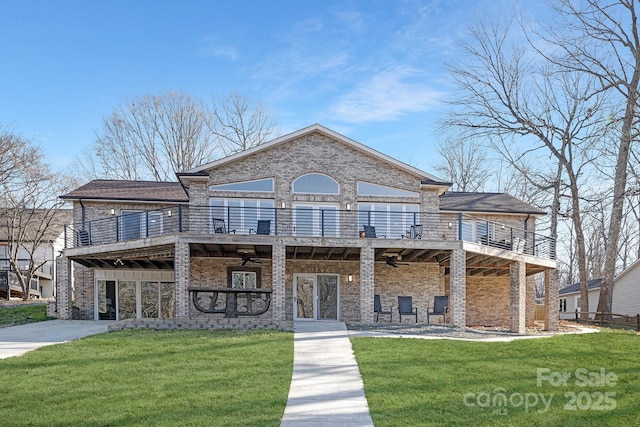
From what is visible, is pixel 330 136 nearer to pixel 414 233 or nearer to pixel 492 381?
pixel 414 233

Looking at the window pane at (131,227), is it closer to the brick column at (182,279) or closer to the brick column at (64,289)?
the brick column at (64,289)

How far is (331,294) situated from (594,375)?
11.5 metres

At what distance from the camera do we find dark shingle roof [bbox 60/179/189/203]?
21.2 m

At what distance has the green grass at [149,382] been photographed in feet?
24.1

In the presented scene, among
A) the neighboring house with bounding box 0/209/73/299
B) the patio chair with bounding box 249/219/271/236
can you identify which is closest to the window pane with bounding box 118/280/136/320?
the patio chair with bounding box 249/219/271/236

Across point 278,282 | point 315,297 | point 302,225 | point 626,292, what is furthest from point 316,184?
point 626,292

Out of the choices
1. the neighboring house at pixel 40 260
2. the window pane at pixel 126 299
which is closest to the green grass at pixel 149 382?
the window pane at pixel 126 299

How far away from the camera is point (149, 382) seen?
913cm

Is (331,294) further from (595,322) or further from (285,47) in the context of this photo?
(595,322)

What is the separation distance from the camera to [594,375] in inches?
388

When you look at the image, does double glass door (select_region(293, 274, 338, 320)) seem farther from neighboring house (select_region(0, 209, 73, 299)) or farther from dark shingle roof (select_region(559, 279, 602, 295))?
dark shingle roof (select_region(559, 279, 602, 295))

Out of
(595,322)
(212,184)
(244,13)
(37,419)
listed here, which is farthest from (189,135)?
(37,419)

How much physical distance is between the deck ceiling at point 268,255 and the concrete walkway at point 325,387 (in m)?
5.36

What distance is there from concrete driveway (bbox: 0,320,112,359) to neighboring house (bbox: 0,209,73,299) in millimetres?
15624
